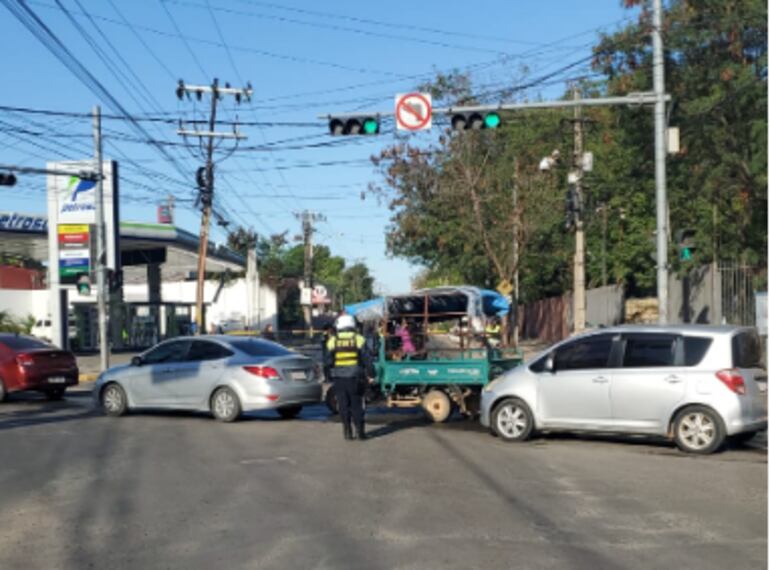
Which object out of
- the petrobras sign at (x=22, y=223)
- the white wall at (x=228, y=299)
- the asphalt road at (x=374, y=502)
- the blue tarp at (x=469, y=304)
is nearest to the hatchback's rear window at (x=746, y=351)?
the asphalt road at (x=374, y=502)

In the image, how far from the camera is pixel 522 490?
31.0 ft

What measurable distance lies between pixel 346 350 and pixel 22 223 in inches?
1244

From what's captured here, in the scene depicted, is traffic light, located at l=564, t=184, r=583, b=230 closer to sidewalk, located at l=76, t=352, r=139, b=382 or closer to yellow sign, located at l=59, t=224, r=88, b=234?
sidewalk, located at l=76, t=352, r=139, b=382

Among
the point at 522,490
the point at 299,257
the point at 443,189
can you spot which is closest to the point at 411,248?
the point at 443,189

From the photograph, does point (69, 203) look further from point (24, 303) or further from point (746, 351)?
point (746, 351)

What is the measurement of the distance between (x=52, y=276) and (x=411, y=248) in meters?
16.8

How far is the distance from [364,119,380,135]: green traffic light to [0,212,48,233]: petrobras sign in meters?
27.8

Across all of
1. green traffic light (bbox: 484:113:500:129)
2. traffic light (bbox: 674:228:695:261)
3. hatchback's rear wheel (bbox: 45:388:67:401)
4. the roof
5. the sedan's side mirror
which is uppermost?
green traffic light (bbox: 484:113:500:129)

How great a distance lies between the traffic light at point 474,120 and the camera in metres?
17.0

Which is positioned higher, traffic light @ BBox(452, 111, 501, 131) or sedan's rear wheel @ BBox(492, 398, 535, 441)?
traffic light @ BBox(452, 111, 501, 131)

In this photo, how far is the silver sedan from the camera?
15.4 meters

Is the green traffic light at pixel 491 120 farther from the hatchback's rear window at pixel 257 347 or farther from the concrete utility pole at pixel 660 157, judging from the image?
the hatchback's rear window at pixel 257 347

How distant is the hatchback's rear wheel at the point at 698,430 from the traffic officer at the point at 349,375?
4.20 metres

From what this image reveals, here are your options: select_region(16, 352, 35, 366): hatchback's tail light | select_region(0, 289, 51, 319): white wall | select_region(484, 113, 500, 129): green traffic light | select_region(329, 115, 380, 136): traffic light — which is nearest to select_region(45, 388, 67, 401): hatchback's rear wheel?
select_region(16, 352, 35, 366): hatchback's tail light
